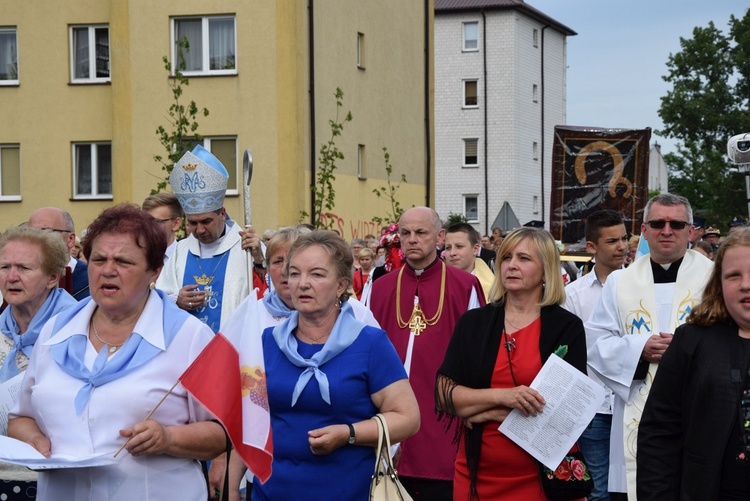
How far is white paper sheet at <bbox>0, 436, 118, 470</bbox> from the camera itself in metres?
4.16

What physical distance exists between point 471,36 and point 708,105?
469 inches

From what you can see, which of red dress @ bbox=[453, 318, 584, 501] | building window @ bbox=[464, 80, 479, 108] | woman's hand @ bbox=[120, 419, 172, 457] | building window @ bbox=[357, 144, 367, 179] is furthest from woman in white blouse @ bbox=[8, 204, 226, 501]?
building window @ bbox=[464, 80, 479, 108]

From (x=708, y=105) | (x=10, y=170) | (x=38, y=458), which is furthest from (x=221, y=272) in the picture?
(x=708, y=105)

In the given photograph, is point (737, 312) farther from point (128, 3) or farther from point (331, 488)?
point (128, 3)

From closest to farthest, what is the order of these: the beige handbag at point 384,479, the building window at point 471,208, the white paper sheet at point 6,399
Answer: the beige handbag at point 384,479 < the white paper sheet at point 6,399 < the building window at point 471,208

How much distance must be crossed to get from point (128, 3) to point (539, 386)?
23.7m

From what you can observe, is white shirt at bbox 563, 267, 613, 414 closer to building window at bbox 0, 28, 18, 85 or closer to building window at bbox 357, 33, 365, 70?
building window at bbox 0, 28, 18, 85

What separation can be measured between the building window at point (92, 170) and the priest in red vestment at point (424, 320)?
21.3m

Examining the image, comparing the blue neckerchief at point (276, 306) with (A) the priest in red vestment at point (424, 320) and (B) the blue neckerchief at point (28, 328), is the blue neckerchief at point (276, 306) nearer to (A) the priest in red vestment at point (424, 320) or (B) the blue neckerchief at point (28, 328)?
(B) the blue neckerchief at point (28, 328)

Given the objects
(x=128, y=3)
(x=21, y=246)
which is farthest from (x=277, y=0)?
(x=21, y=246)

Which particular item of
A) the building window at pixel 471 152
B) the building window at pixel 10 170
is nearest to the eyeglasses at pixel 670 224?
the building window at pixel 10 170

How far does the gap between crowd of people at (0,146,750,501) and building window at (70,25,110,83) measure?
21.9 metres

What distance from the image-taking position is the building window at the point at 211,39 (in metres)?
28.0

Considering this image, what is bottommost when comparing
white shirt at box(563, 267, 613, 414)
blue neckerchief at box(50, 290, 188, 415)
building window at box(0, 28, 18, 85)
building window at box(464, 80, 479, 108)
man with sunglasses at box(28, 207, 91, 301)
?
white shirt at box(563, 267, 613, 414)
